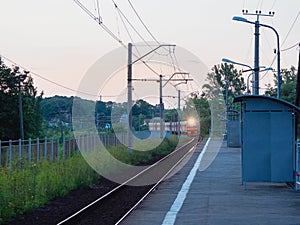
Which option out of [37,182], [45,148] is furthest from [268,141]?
[45,148]

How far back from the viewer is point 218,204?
17.5 meters

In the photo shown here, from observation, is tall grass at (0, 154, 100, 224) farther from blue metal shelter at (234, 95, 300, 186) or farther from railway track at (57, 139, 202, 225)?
blue metal shelter at (234, 95, 300, 186)

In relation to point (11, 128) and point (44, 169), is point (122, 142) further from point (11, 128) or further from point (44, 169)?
point (44, 169)

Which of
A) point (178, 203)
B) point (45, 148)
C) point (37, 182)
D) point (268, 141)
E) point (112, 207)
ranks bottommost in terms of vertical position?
point (112, 207)

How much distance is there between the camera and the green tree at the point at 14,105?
5256cm

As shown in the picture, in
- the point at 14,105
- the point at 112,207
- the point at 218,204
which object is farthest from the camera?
the point at 14,105

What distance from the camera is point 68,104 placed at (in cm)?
8100

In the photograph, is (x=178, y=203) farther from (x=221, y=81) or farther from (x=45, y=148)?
(x=221, y=81)

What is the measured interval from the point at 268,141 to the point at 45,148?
11.9 metres

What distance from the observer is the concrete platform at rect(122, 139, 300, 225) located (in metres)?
14.6

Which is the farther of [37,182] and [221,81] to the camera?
[221,81]

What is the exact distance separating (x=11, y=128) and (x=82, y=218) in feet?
126

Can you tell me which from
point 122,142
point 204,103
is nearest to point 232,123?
point 122,142

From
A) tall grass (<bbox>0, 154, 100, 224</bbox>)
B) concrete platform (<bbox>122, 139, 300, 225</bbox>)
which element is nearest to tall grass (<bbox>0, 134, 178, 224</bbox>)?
tall grass (<bbox>0, 154, 100, 224</bbox>)
